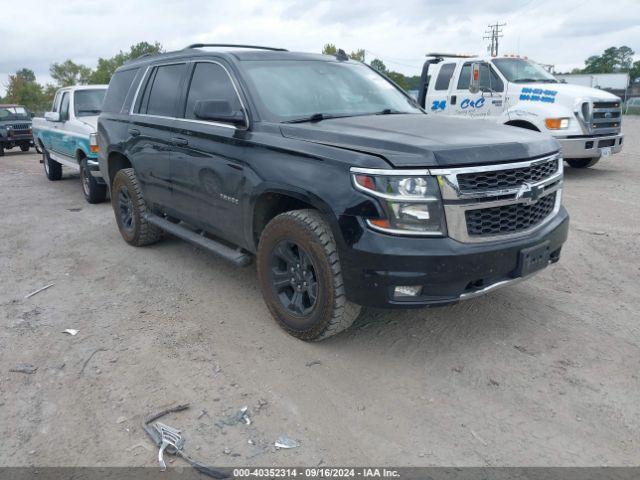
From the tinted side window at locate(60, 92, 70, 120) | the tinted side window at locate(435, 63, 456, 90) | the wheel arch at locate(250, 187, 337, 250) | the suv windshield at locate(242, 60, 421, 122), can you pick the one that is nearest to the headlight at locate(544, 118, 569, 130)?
the tinted side window at locate(435, 63, 456, 90)

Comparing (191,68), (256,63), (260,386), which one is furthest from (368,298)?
(191,68)

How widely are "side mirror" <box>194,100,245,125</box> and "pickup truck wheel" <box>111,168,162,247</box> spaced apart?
6.85 feet

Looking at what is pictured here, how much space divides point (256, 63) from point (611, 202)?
18.7 feet

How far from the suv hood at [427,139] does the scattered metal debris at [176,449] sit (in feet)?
5.98

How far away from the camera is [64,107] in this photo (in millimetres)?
9844

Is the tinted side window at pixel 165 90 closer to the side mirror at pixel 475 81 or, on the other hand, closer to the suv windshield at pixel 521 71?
the side mirror at pixel 475 81

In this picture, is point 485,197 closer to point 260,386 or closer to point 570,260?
point 260,386

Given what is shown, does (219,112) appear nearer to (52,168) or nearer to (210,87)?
(210,87)

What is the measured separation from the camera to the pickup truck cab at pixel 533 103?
931cm

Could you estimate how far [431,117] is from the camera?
4.32 metres

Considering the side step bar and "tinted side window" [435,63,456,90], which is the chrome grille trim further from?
"tinted side window" [435,63,456,90]

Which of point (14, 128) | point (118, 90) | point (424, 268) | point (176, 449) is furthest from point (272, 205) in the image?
point (14, 128)

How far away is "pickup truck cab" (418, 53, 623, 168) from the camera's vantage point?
30.6ft

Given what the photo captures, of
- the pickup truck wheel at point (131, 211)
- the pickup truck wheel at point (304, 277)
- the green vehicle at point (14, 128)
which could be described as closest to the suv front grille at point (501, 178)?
the pickup truck wheel at point (304, 277)
